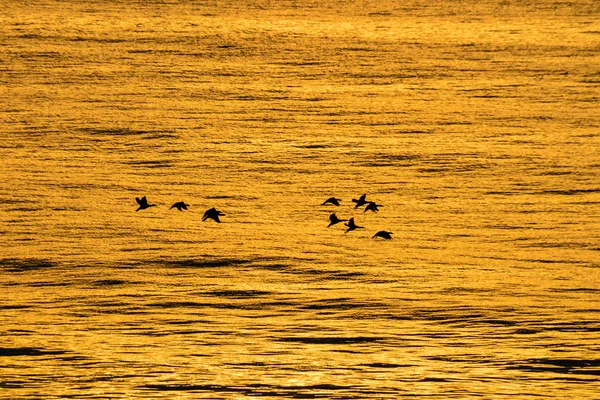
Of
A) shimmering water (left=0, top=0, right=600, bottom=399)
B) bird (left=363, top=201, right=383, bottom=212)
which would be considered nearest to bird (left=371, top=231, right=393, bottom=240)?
shimmering water (left=0, top=0, right=600, bottom=399)

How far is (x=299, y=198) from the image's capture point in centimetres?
2972

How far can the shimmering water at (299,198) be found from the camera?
2330 cm

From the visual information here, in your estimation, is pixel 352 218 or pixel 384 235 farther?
pixel 384 235

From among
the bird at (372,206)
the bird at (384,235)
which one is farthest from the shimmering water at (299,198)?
the bird at (372,206)

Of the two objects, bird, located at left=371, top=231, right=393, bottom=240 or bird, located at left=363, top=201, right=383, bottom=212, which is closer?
bird, located at left=363, top=201, right=383, bottom=212

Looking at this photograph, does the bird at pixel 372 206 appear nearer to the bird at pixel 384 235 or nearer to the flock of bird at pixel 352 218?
the flock of bird at pixel 352 218

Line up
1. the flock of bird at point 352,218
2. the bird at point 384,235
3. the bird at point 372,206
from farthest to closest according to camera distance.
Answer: the bird at point 384,235 → the bird at point 372,206 → the flock of bird at point 352,218

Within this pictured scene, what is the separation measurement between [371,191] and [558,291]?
5.43 m

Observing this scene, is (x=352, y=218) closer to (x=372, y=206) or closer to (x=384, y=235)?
(x=372, y=206)

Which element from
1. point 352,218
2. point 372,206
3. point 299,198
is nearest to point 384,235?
point 372,206

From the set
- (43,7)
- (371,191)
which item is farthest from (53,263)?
(43,7)

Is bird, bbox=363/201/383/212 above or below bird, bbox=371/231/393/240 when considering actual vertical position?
above

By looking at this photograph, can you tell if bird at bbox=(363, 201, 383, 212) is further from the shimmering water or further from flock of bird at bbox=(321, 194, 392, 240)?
the shimmering water

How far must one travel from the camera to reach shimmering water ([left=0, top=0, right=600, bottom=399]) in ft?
76.4
